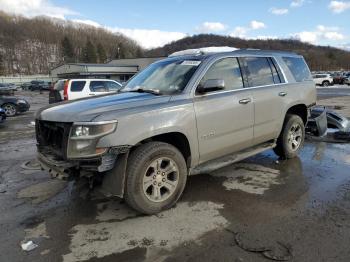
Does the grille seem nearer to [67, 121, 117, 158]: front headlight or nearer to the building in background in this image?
[67, 121, 117, 158]: front headlight

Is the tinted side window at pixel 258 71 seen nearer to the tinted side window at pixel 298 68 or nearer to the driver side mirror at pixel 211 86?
the tinted side window at pixel 298 68

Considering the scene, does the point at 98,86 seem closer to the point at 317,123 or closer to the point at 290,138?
the point at 317,123

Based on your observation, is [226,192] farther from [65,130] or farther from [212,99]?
[65,130]

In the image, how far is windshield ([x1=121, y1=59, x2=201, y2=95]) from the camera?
4.72m

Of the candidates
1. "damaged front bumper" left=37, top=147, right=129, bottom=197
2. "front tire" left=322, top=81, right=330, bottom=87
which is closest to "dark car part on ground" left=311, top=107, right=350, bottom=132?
"damaged front bumper" left=37, top=147, right=129, bottom=197

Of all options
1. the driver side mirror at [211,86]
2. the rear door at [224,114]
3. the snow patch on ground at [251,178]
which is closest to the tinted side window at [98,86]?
the snow patch on ground at [251,178]

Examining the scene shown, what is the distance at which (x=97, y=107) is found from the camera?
4039mm

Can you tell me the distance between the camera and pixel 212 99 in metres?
4.70

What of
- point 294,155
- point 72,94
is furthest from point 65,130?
point 72,94

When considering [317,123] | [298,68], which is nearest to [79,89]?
[317,123]

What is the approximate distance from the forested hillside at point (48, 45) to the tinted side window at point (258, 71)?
121218mm

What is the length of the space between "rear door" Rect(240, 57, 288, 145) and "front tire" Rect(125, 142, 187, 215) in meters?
1.68

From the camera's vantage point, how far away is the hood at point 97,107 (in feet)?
12.7

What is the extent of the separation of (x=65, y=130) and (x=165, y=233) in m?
1.59
